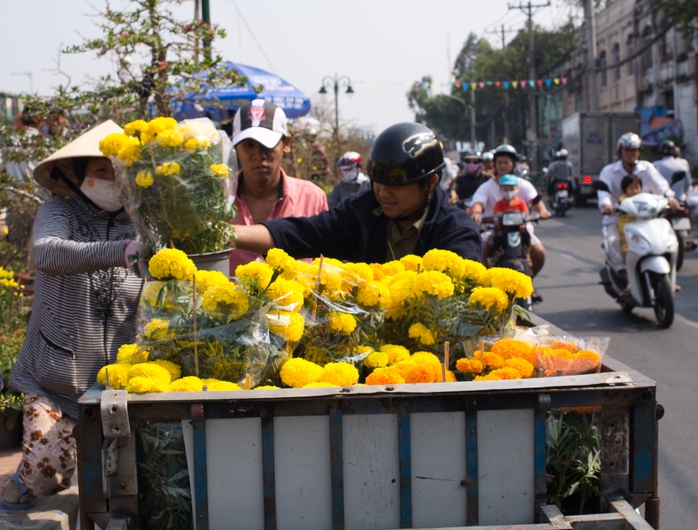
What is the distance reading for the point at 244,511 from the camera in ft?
7.68

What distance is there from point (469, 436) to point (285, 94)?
11.1 meters

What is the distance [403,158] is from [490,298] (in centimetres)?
98

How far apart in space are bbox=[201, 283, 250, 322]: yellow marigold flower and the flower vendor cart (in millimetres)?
325

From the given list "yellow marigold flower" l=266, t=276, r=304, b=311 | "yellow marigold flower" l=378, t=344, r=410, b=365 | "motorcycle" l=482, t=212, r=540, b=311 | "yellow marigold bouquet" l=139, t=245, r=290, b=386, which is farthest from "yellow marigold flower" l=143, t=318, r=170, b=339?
"motorcycle" l=482, t=212, r=540, b=311

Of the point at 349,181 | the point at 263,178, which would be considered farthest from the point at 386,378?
the point at 349,181

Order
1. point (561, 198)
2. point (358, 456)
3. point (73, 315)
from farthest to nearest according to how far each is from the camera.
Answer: point (561, 198) → point (73, 315) → point (358, 456)

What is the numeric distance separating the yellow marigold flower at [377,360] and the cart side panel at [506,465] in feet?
1.56

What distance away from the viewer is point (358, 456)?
2.34m

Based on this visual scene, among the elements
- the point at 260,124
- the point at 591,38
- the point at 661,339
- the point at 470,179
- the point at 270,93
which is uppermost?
the point at 591,38

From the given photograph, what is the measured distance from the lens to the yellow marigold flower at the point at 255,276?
8.54 feet

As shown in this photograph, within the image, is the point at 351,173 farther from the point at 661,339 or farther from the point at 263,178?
the point at 263,178

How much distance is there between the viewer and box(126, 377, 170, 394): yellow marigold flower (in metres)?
2.31

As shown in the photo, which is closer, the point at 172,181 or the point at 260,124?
the point at 172,181

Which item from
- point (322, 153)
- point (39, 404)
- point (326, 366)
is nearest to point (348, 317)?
point (326, 366)
